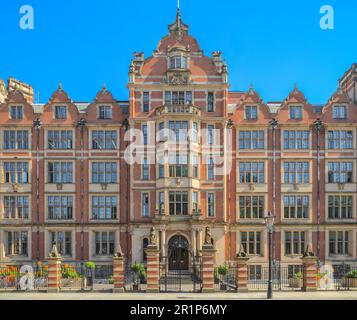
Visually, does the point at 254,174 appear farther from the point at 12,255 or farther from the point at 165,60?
the point at 12,255

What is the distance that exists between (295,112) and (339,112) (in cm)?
395

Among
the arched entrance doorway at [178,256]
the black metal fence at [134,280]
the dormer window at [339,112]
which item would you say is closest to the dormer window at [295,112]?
the dormer window at [339,112]

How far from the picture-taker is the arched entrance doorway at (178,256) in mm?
47594

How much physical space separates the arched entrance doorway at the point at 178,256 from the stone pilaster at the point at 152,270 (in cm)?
1239

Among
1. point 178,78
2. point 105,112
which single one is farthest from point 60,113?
point 178,78

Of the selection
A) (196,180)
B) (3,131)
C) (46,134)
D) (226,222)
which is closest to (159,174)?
(196,180)

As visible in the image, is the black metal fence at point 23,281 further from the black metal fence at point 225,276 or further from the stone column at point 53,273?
the black metal fence at point 225,276

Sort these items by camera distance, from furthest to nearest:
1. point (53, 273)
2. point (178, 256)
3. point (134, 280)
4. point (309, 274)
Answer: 1. point (178, 256)
2. point (134, 280)
3. point (309, 274)
4. point (53, 273)

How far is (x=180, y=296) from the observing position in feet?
109

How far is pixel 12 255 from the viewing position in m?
49.4

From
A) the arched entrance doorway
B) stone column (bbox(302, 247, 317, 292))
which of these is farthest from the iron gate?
stone column (bbox(302, 247, 317, 292))

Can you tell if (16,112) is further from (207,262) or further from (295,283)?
(295,283)

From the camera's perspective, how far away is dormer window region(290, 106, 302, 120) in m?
50.7

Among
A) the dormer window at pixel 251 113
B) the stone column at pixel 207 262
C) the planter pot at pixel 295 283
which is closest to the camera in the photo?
the stone column at pixel 207 262
